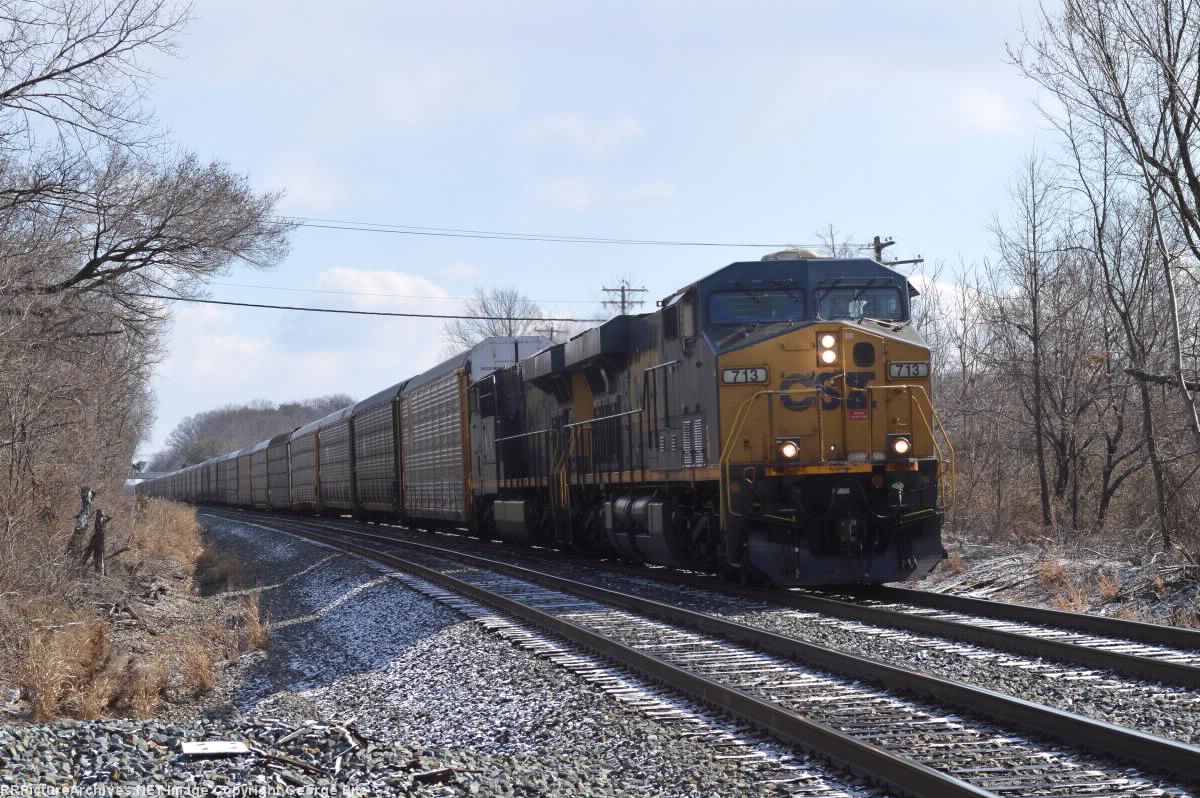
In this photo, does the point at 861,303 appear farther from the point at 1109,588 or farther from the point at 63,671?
the point at 63,671

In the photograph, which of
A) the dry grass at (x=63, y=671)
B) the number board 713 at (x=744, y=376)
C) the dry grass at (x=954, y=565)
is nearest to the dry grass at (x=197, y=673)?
the dry grass at (x=63, y=671)

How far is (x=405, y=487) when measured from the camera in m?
27.8

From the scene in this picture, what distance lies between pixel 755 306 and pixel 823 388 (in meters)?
1.25

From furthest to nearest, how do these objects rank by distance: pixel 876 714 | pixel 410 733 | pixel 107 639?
1. pixel 107 639
2. pixel 410 733
3. pixel 876 714

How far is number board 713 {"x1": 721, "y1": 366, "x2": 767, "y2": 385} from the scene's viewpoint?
11.3 meters

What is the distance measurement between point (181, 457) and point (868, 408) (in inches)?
6809

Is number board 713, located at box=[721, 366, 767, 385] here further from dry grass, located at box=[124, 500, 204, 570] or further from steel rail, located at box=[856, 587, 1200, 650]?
dry grass, located at box=[124, 500, 204, 570]

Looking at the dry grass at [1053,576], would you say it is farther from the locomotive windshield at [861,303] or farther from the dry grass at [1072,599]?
the locomotive windshield at [861,303]

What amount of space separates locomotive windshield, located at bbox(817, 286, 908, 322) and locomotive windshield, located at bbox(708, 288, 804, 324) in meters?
0.28

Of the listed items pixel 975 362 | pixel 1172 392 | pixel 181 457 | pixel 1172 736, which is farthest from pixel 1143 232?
pixel 181 457

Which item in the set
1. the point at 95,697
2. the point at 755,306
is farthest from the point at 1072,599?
the point at 95,697

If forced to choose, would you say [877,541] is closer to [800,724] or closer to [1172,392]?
[800,724]

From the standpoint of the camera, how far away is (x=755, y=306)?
11961 millimetres

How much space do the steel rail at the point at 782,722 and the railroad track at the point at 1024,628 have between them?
239 cm
